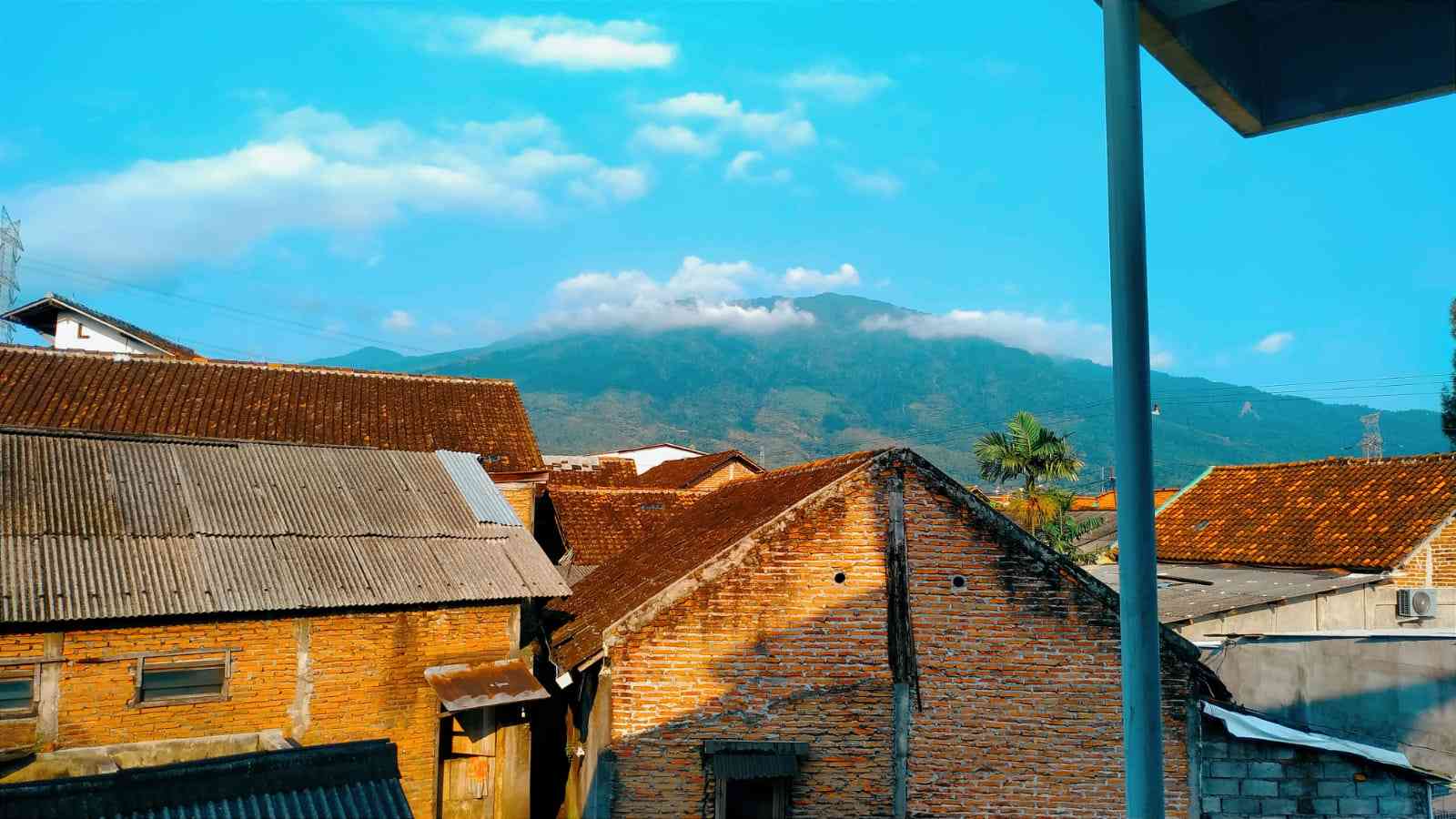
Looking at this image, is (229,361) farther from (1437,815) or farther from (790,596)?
(1437,815)

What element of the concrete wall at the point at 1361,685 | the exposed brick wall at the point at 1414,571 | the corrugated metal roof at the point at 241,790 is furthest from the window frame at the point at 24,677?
the exposed brick wall at the point at 1414,571

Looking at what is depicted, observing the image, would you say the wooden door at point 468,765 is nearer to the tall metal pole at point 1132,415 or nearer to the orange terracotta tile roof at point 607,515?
the orange terracotta tile roof at point 607,515

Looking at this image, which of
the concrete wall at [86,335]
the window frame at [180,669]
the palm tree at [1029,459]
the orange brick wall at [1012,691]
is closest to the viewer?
the orange brick wall at [1012,691]

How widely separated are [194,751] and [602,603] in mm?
5849

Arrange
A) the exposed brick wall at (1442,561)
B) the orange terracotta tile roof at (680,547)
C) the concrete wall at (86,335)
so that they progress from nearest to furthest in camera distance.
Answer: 1. the orange terracotta tile roof at (680,547)
2. the exposed brick wall at (1442,561)
3. the concrete wall at (86,335)

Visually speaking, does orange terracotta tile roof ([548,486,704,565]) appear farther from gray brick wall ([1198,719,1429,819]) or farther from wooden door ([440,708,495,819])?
gray brick wall ([1198,719,1429,819])

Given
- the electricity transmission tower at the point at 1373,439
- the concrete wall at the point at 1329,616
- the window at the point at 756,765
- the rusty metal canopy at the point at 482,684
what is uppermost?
the electricity transmission tower at the point at 1373,439

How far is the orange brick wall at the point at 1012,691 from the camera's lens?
1054 centimetres

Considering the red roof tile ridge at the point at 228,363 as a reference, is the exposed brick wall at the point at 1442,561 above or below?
below

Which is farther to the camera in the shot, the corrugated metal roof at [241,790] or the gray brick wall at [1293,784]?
the gray brick wall at [1293,784]

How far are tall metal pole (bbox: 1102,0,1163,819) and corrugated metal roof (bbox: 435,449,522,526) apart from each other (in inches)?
571

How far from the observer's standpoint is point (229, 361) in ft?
86.5

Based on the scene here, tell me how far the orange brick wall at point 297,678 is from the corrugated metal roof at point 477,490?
2.17 metres

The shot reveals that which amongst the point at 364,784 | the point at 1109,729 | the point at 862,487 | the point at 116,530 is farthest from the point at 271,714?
the point at 1109,729
